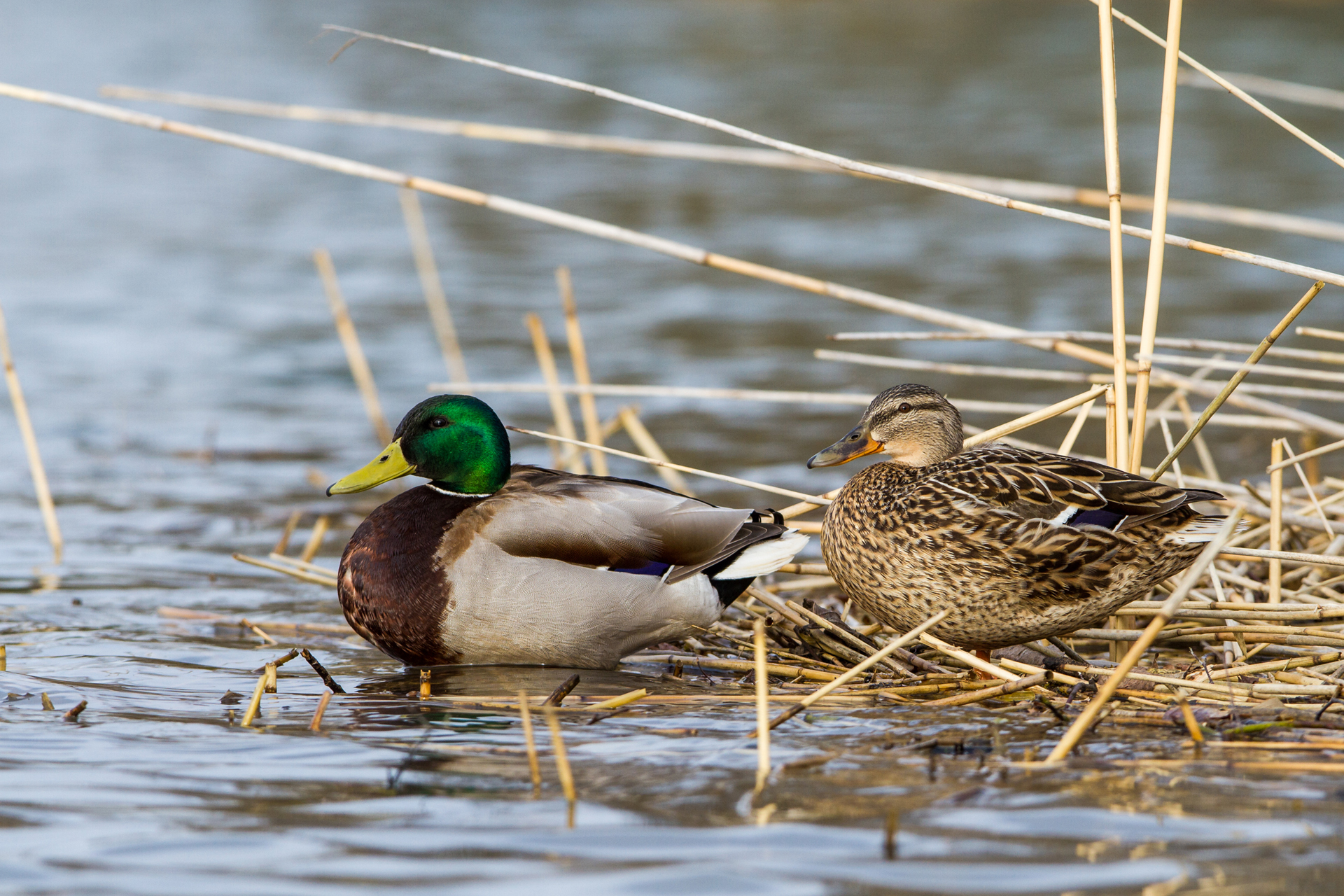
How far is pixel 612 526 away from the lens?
4.49 m

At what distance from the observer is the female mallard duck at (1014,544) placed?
3965 millimetres

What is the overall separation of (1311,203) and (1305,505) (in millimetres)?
11331

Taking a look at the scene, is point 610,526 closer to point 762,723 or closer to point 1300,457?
point 762,723

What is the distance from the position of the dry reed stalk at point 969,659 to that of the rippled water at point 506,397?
0.17 metres

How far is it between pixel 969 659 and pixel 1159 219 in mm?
1229

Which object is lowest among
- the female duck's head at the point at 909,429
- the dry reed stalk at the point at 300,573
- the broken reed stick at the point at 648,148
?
the dry reed stalk at the point at 300,573

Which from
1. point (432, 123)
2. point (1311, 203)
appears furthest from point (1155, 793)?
point (1311, 203)

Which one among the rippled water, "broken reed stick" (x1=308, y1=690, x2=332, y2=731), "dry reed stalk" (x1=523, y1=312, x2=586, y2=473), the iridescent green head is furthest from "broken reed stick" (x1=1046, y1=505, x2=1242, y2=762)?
"dry reed stalk" (x1=523, y1=312, x2=586, y2=473)

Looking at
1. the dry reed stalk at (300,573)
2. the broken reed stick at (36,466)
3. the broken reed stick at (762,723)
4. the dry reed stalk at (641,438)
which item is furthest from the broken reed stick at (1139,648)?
the broken reed stick at (36,466)

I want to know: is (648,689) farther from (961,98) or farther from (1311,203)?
(961,98)

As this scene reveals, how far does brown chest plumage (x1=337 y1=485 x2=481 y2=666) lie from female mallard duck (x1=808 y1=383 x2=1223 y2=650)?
1117mm

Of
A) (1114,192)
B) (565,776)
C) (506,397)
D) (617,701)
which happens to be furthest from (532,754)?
(506,397)

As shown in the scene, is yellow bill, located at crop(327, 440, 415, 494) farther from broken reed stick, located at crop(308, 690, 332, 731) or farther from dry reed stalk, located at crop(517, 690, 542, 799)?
dry reed stalk, located at crop(517, 690, 542, 799)

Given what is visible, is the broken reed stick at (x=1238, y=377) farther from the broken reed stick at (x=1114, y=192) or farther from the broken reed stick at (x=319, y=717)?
the broken reed stick at (x=319, y=717)
